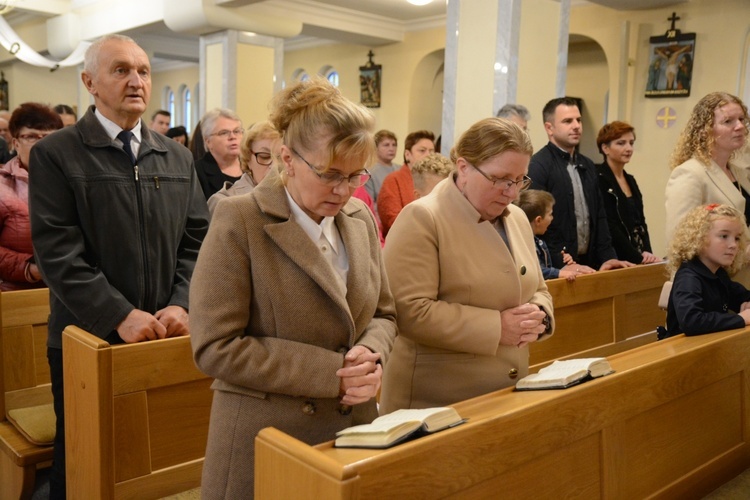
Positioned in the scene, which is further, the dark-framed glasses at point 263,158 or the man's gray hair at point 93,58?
the dark-framed glasses at point 263,158

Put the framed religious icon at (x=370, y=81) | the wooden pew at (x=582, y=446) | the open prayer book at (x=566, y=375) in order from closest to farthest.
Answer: the wooden pew at (x=582, y=446), the open prayer book at (x=566, y=375), the framed religious icon at (x=370, y=81)

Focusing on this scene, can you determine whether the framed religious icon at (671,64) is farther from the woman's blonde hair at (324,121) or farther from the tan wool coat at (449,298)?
the woman's blonde hair at (324,121)

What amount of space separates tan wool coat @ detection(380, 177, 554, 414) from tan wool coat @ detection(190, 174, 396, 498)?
0.41 metres

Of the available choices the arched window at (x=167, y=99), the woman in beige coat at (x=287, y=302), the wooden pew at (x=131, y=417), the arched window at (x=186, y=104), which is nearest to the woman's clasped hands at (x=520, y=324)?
the woman in beige coat at (x=287, y=302)

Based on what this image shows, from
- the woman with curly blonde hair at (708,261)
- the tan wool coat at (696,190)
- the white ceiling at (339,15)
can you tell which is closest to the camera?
the woman with curly blonde hair at (708,261)

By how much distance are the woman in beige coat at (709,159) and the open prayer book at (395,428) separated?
8.36ft

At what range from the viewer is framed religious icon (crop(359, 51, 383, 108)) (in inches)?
506

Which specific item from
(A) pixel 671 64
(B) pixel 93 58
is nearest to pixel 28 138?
(B) pixel 93 58

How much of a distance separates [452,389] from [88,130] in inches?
58.6

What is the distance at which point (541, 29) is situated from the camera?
676 cm

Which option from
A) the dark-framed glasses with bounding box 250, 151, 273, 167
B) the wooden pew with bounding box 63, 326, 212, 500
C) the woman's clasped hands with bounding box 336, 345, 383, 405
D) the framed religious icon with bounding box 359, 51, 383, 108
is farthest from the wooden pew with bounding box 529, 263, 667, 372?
the framed religious icon with bounding box 359, 51, 383, 108

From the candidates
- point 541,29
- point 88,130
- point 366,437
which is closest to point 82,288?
point 88,130

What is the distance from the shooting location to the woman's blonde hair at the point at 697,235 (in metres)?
3.29

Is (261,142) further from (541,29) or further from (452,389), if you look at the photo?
(541,29)
